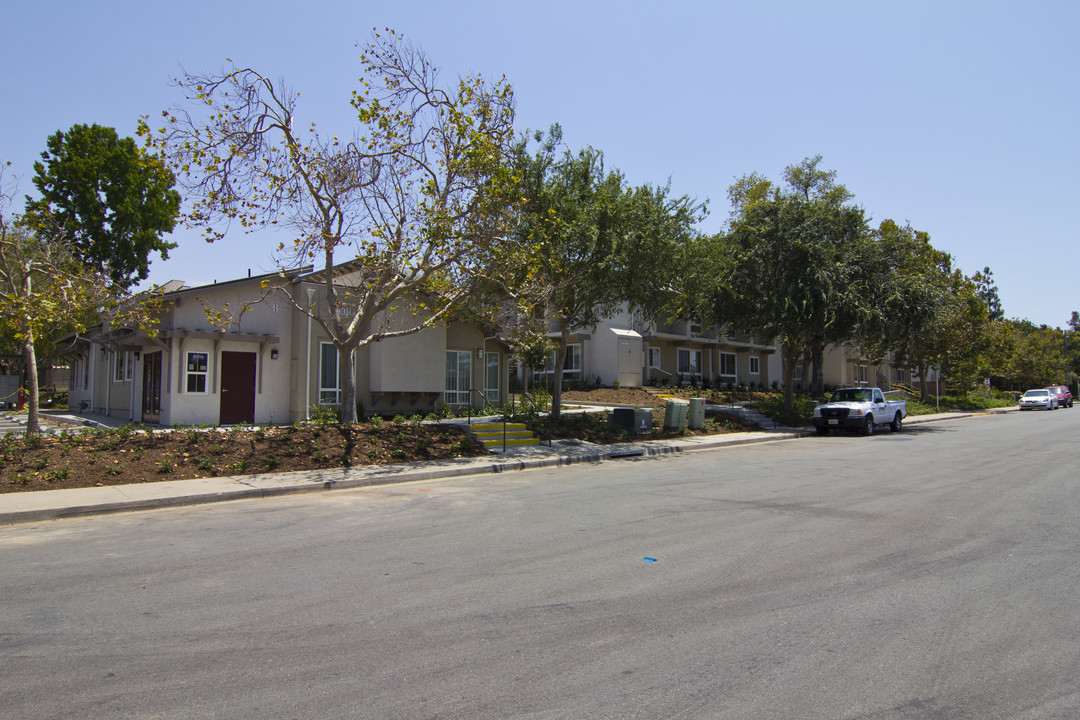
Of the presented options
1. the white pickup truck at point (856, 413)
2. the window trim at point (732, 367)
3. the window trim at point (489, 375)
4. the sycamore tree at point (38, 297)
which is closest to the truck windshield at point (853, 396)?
the white pickup truck at point (856, 413)

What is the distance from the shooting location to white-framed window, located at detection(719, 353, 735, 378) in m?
43.4

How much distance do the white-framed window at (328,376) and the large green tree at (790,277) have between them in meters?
14.0

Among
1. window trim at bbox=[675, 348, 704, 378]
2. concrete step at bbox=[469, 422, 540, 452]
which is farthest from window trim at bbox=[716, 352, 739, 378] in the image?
concrete step at bbox=[469, 422, 540, 452]

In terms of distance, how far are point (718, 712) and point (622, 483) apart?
8.96 m

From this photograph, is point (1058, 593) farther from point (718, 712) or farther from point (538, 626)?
point (538, 626)

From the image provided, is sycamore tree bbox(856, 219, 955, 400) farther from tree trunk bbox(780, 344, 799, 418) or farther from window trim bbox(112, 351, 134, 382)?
window trim bbox(112, 351, 134, 382)

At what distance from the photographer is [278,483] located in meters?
12.1

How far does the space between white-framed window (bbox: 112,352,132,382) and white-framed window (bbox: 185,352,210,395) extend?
5011mm

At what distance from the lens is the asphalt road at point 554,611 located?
3.81 m

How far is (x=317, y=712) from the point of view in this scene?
3.62 metres

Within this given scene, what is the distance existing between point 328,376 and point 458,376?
193 inches

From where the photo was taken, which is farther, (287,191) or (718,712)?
(287,191)

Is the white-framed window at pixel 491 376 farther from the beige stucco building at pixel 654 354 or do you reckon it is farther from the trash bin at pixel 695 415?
the trash bin at pixel 695 415

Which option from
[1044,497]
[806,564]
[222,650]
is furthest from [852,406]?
[222,650]
